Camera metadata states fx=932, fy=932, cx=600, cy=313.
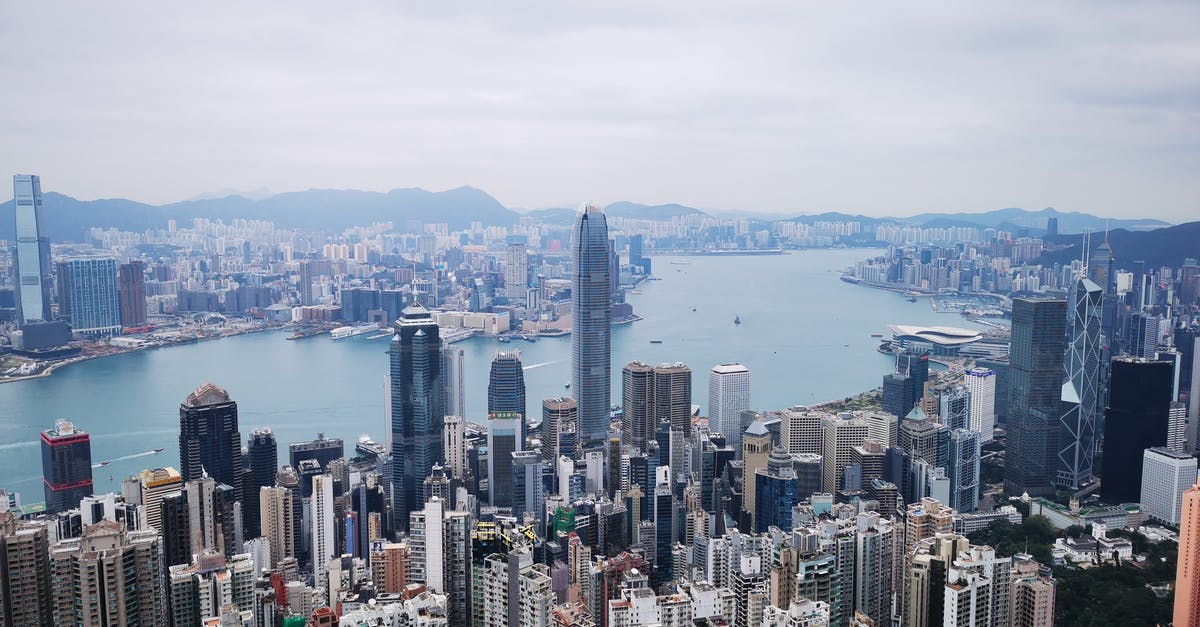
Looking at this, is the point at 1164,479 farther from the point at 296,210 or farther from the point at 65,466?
the point at 296,210

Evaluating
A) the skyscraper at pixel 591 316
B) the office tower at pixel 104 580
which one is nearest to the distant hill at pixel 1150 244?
the skyscraper at pixel 591 316

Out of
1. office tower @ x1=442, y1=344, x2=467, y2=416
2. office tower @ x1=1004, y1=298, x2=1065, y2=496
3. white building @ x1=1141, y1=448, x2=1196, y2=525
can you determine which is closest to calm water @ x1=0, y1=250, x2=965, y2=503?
office tower @ x1=442, y1=344, x2=467, y2=416

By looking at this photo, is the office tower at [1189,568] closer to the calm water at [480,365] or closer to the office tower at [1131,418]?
the office tower at [1131,418]

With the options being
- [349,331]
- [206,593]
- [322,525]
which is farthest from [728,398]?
[206,593]

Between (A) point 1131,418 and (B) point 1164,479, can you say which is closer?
(B) point 1164,479

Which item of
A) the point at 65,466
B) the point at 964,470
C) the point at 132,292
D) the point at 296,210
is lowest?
the point at 964,470

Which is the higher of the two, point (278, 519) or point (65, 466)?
point (65, 466)

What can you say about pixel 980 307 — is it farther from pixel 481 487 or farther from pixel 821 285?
pixel 481 487
